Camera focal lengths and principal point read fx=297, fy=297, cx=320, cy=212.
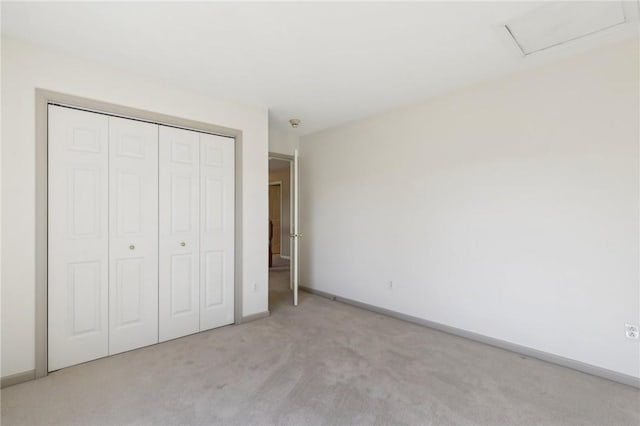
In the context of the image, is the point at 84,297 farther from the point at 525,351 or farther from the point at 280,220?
the point at 280,220

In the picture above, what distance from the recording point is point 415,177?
3.48 m

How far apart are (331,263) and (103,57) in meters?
3.50

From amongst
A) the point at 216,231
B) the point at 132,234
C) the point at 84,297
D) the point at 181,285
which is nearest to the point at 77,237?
the point at 132,234

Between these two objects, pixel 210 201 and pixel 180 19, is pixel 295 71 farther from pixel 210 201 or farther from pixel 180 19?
pixel 210 201

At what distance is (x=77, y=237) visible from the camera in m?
2.46

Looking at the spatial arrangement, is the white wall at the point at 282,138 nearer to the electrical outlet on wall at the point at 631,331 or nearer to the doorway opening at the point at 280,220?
the doorway opening at the point at 280,220

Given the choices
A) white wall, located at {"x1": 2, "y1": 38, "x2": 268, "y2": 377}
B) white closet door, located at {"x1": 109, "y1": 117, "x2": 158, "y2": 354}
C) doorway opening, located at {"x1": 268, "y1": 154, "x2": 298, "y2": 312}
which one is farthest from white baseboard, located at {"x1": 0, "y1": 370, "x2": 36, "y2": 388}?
doorway opening, located at {"x1": 268, "y1": 154, "x2": 298, "y2": 312}

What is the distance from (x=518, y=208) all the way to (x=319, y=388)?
90.5 inches

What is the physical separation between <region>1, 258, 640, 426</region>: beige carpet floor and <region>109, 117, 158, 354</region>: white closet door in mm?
240

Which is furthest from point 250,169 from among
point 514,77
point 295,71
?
point 514,77

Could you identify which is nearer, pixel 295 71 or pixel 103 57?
pixel 103 57

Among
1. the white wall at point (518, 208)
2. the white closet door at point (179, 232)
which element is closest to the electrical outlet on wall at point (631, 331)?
the white wall at point (518, 208)

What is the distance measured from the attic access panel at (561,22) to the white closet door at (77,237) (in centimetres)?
336

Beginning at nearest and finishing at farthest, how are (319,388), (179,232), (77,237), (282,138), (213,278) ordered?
(319,388) < (77,237) < (179,232) < (213,278) < (282,138)
